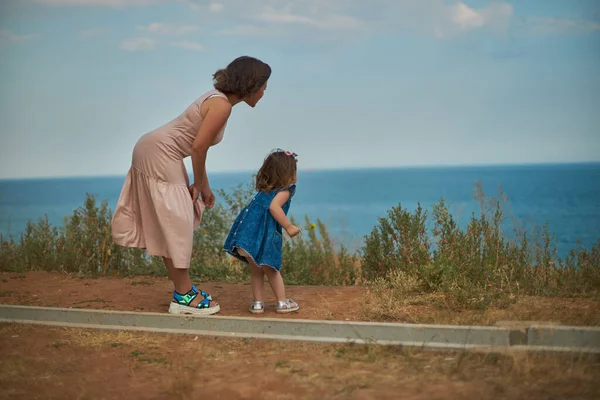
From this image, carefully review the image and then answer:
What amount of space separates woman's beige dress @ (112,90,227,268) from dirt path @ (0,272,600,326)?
712 mm

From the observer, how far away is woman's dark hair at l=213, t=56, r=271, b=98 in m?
5.61

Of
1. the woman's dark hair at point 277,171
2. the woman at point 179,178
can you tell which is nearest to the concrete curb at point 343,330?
the woman at point 179,178

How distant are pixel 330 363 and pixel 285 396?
2.03 ft

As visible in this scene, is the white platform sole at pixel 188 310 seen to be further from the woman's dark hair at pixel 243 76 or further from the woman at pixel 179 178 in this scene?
the woman's dark hair at pixel 243 76

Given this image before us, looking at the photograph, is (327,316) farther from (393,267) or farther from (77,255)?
(77,255)

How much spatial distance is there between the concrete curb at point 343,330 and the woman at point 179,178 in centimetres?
45

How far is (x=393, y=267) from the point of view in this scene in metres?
7.65

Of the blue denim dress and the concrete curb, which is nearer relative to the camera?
the concrete curb

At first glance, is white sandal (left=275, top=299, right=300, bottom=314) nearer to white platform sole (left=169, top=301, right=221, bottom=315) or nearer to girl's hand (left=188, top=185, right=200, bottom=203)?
white platform sole (left=169, top=301, right=221, bottom=315)

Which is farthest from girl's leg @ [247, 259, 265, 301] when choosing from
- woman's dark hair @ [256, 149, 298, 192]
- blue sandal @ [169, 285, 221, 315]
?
woman's dark hair @ [256, 149, 298, 192]

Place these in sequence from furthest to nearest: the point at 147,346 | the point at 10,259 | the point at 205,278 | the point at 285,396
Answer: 1. the point at 10,259
2. the point at 205,278
3. the point at 147,346
4. the point at 285,396

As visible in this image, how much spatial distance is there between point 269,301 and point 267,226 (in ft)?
3.04

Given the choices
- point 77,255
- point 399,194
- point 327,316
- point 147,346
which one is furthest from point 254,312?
point 399,194

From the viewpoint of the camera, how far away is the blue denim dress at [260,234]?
19.2 feet
